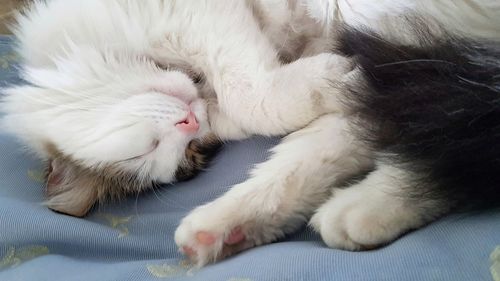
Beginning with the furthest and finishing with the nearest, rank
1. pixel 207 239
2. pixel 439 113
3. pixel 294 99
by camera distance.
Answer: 1. pixel 294 99
2. pixel 207 239
3. pixel 439 113

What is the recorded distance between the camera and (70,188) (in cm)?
119

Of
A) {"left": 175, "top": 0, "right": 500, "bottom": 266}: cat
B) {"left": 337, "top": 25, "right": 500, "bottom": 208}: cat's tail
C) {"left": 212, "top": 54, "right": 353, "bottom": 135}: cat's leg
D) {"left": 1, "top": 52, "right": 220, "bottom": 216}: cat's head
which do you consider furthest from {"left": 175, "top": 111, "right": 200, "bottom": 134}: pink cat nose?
{"left": 337, "top": 25, "right": 500, "bottom": 208}: cat's tail

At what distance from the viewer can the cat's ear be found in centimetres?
117

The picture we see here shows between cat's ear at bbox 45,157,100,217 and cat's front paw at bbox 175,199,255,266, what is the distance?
34cm

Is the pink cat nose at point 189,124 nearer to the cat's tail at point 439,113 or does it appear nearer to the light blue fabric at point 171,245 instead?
the light blue fabric at point 171,245

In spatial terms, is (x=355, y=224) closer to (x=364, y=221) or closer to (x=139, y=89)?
(x=364, y=221)

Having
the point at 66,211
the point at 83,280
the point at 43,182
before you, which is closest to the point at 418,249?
the point at 83,280

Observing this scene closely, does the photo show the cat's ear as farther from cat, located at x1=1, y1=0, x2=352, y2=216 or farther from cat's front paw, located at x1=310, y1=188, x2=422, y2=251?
cat's front paw, located at x1=310, y1=188, x2=422, y2=251

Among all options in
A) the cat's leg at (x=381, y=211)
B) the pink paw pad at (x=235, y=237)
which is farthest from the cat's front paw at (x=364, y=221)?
the pink paw pad at (x=235, y=237)

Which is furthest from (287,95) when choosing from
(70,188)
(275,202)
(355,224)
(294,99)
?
(70,188)

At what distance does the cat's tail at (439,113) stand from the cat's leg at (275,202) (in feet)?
0.37

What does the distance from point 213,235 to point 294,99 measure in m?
0.31

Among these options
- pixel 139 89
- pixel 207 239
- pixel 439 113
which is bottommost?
pixel 207 239

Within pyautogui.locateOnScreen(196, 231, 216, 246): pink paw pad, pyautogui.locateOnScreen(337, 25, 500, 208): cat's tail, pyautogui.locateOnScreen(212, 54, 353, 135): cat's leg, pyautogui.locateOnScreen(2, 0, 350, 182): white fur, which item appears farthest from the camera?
pyautogui.locateOnScreen(2, 0, 350, 182): white fur
